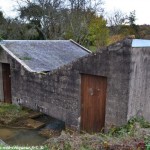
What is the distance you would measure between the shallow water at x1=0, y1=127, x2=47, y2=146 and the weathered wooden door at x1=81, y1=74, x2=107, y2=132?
6.86 feet

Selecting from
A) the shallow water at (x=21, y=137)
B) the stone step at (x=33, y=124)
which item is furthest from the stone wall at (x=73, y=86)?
the shallow water at (x=21, y=137)

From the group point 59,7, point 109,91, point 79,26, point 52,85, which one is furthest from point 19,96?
point 59,7

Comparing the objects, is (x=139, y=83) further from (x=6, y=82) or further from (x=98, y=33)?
(x=98, y=33)

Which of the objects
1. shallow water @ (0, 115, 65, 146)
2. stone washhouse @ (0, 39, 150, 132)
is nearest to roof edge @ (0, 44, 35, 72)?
stone washhouse @ (0, 39, 150, 132)

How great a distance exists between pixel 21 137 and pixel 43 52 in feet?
20.0

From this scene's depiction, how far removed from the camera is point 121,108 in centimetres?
938

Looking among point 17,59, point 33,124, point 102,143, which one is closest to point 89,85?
point 33,124

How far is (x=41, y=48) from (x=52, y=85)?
190 inches

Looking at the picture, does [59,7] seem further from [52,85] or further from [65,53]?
[52,85]

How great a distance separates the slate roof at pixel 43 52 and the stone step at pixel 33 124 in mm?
2613

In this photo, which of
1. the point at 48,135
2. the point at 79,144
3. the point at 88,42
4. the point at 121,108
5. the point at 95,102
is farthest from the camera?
the point at 88,42

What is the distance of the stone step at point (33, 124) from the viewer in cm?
1212

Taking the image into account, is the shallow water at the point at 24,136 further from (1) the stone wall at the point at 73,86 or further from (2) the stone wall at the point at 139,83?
(2) the stone wall at the point at 139,83

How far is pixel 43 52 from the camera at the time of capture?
15.5 m
